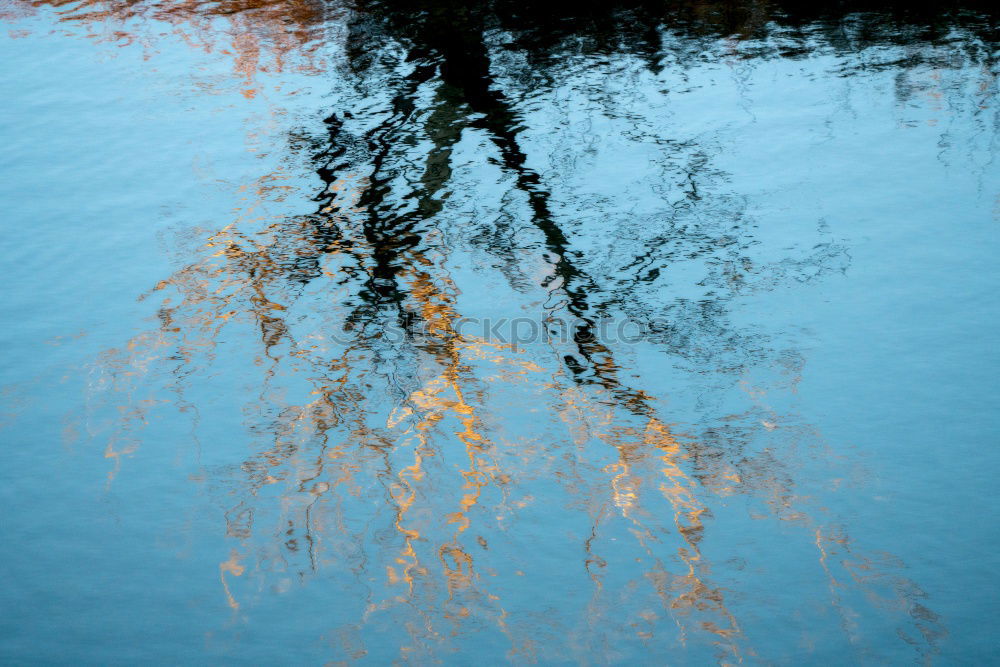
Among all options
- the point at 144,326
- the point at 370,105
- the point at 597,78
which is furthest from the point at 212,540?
the point at 597,78

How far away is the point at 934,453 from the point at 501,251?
1714 mm

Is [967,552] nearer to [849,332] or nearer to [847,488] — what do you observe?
[847,488]

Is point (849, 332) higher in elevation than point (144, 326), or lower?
lower

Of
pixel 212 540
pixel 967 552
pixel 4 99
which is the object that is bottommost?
pixel 967 552

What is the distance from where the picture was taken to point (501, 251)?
141 inches

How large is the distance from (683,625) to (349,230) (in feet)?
7.39

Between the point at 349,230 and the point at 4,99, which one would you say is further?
the point at 4,99

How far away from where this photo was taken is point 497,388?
9.45ft

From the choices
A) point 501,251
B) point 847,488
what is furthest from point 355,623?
point 501,251

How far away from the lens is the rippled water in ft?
7.16

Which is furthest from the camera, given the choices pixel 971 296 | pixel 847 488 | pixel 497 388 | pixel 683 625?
pixel 971 296

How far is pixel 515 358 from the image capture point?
300cm

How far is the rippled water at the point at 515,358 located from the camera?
2.18m

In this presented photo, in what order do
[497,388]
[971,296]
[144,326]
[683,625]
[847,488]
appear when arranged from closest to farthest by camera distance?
[683,625] < [847,488] < [497,388] < [971,296] < [144,326]
